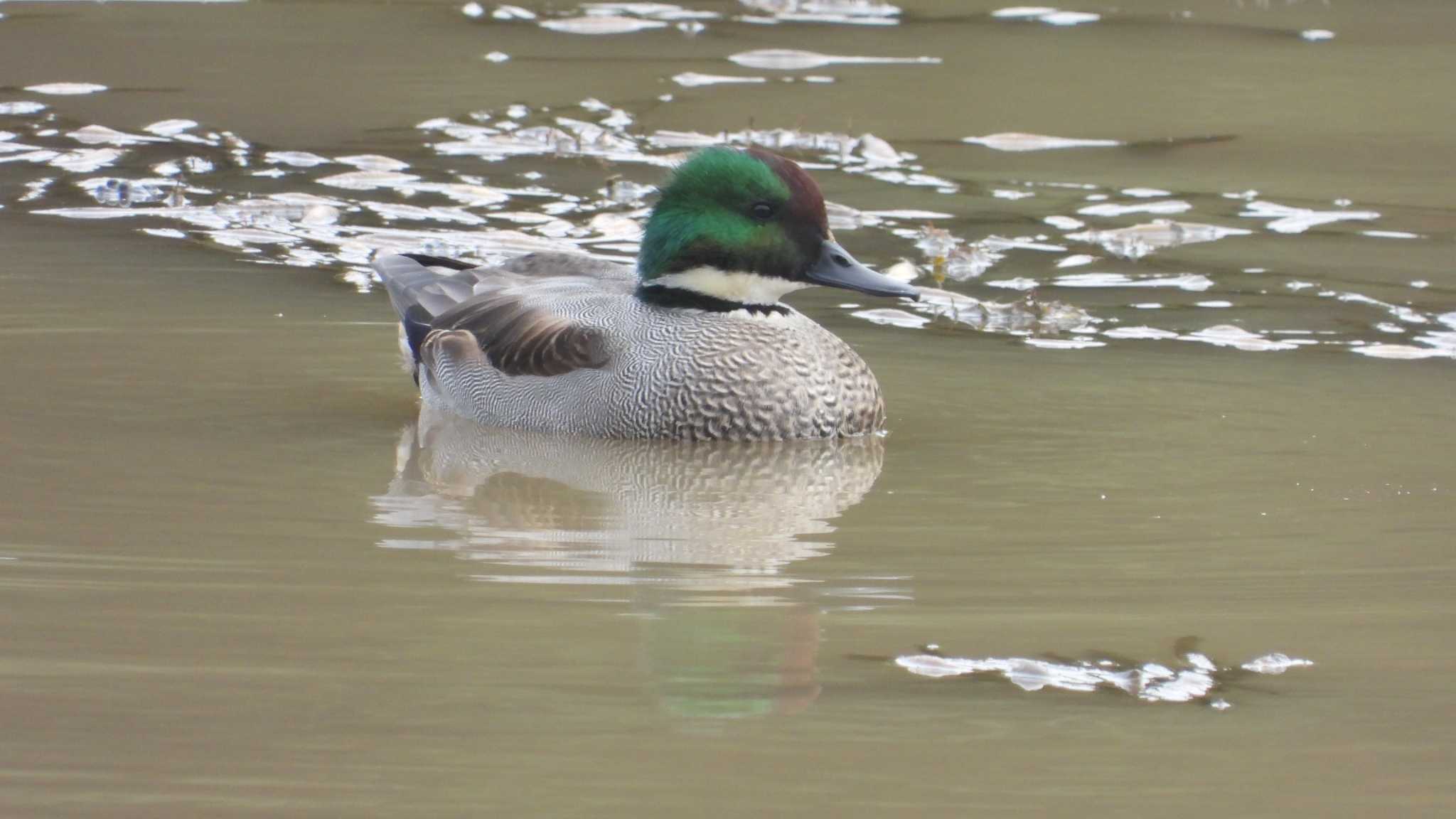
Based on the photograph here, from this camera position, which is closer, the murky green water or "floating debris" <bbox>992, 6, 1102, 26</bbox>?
the murky green water

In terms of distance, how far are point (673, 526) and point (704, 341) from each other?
1784 mm

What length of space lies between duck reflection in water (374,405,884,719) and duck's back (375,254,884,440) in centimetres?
8

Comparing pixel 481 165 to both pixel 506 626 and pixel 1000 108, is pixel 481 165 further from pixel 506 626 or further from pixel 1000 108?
pixel 506 626

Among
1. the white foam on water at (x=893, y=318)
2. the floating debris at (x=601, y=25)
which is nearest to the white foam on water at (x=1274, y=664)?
the white foam on water at (x=893, y=318)

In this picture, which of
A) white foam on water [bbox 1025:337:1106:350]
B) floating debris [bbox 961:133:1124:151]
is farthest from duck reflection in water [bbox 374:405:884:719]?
floating debris [bbox 961:133:1124:151]

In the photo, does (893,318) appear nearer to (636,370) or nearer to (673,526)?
(636,370)

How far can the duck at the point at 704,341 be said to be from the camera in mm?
8742

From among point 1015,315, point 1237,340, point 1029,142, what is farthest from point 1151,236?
point 1029,142

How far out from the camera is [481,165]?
45.0ft

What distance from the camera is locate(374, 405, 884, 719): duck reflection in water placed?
17.9 ft

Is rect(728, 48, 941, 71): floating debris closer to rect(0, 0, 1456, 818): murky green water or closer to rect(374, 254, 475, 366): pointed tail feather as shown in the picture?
rect(0, 0, 1456, 818): murky green water

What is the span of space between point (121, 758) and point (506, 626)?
4.05ft

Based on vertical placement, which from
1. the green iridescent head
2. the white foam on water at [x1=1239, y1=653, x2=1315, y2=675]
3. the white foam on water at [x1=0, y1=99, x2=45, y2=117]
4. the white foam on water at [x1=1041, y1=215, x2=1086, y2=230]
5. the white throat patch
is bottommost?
the white foam on water at [x1=0, y1=99, x2=45, y2=117]

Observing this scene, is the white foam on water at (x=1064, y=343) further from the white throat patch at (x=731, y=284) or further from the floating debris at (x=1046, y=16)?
the floating debris at (x=1046, y=16)
